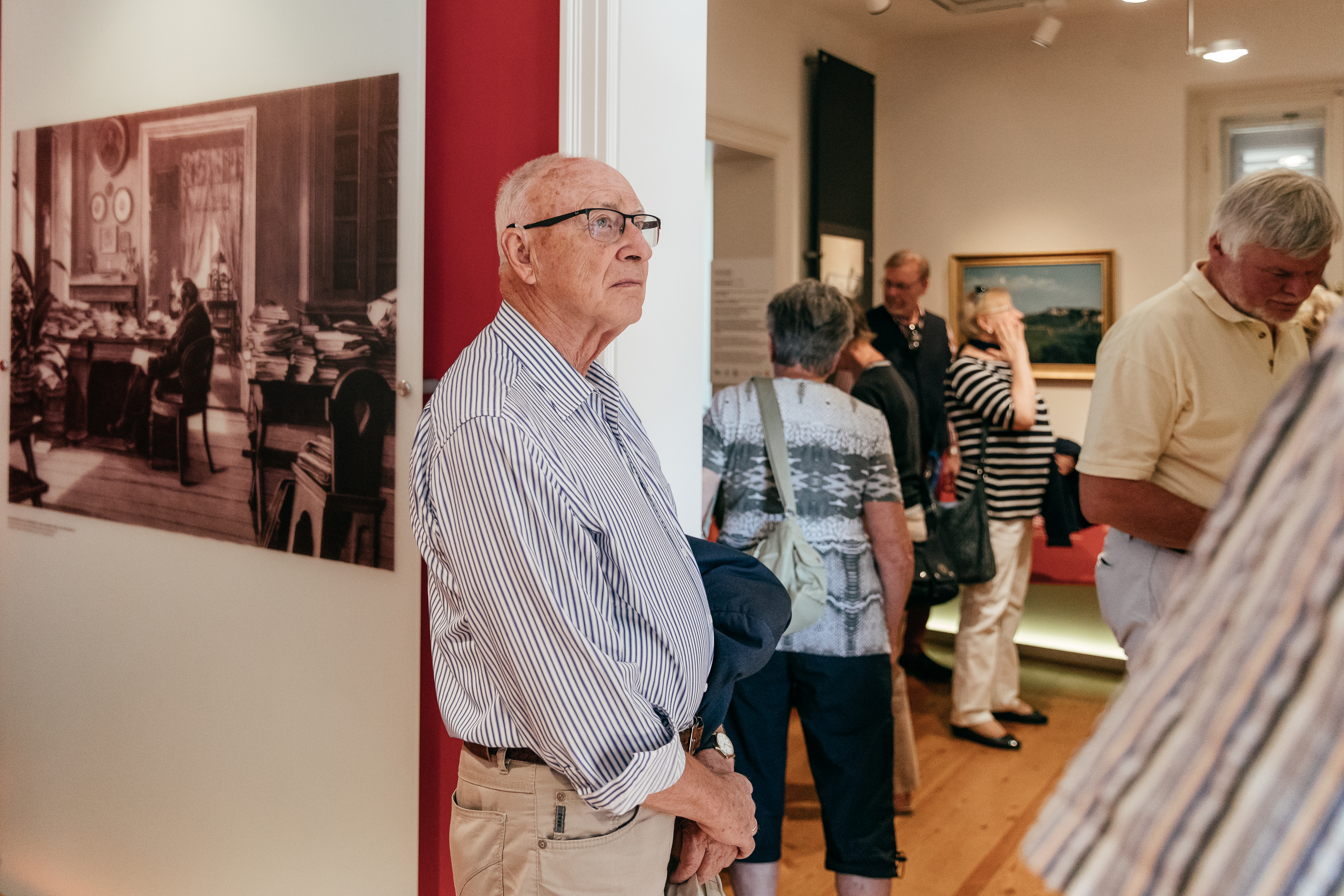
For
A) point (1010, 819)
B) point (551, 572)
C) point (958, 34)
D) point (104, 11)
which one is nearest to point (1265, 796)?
point (551, 572)

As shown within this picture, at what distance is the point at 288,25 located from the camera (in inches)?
83.5

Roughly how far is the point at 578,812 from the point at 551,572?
35 cm

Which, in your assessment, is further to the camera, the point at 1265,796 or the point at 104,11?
the point at 104,11

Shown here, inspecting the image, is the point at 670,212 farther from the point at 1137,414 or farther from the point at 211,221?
the point at 211,221

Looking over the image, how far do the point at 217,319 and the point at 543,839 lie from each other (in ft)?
→ 5.08

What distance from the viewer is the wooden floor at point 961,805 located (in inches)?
123

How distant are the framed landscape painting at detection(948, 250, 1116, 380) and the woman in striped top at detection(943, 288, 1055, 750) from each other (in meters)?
1.98

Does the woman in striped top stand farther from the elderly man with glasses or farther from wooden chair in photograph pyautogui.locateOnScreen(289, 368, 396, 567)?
the elderly man with glasses

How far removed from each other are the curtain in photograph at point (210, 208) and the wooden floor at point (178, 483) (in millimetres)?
350

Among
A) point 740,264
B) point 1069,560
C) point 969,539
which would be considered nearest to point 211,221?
point 969,539

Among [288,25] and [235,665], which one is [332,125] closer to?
[288,25]

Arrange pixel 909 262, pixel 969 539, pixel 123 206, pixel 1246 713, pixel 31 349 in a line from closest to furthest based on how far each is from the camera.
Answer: pixel 1246 713
pixel 123 206
pixel 31 349
pixel 969 539
pixel 909 262

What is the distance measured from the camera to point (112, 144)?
252cm

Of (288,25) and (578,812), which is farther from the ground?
(288,25)
